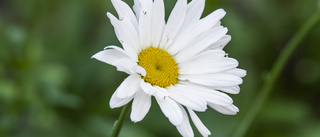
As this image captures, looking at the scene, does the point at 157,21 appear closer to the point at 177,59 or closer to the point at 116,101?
the point at 177,59

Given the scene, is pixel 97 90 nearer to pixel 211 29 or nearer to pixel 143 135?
pixel 143 135

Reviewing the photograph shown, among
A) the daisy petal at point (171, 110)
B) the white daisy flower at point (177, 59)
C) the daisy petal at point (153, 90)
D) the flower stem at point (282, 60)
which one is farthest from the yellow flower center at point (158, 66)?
the flower stem at point (282, 60)

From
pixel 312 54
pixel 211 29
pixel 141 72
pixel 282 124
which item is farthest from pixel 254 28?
pixel 141 72

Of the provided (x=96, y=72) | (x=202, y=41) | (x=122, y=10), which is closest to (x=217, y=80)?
(x=202, y=41)

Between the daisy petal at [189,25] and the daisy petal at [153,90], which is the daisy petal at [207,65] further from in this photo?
the daisy petal at [153,90]

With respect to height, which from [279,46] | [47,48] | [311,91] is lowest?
[47,48]

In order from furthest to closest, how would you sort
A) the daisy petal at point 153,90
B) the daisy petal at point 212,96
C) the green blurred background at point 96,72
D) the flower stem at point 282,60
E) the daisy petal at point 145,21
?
the green blurred background at point 96,72 → the flower stem at point 282,60 → the daisy petal at point 145,21 → the daisy petal at point 212,96 → the daisy petal at point 153,90
